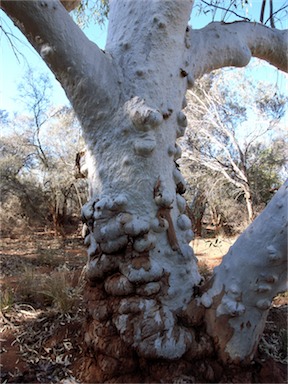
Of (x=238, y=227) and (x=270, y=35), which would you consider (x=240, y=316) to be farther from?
(x=238, y=227)

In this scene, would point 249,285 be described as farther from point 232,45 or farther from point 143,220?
point 232,45

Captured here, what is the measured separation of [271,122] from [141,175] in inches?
442

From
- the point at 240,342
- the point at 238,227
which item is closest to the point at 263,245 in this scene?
the point at 240,342

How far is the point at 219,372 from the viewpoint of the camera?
1687 millimetres

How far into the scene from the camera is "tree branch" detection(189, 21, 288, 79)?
2289 mm

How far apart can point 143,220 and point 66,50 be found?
0.91 meters

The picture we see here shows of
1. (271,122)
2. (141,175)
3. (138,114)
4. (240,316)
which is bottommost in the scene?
(240,316)

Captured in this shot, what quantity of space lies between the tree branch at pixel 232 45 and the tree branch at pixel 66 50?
66 cm

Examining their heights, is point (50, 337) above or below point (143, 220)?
below

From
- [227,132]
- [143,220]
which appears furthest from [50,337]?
[227,132]

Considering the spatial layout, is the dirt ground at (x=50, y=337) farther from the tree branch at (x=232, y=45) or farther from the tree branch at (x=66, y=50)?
the tree branch at (x=232, y=45)

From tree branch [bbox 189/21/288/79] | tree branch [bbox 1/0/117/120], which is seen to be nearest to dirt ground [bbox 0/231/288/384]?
tree branch [bbox 1/0/117/120]

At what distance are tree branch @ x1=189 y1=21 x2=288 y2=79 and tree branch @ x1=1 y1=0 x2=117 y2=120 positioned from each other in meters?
0.66

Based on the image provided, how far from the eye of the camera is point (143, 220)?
5.75ft
